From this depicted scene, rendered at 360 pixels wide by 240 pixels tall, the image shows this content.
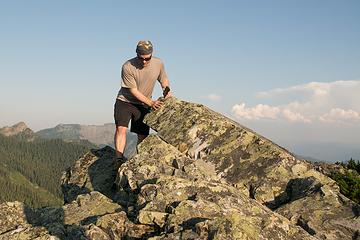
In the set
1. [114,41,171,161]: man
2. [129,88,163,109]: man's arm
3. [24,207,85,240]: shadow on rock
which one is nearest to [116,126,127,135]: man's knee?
[114,41,171,161]: man

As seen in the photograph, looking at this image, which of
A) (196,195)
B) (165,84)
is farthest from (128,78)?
(196,195)

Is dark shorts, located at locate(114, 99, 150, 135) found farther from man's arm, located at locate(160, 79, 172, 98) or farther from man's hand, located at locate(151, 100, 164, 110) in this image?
man's arm, located at locate(160, 79, 172, 98)

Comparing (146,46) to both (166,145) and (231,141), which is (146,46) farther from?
(231,141)

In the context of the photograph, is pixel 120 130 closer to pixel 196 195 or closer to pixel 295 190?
pixel 196 195

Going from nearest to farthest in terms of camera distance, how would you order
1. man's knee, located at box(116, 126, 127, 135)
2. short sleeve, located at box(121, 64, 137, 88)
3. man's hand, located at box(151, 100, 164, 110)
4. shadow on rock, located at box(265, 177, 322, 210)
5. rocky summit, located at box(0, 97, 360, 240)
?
rocky summit, located at box(0, 97, 360, 240) → shadow on rock, located at box(265, 177, 322, 210) → short sleeve, located at box(121, 64, 137, 88) → man's knee, located at box(116, 126, 127, 135) → man's hand, located at box(151, 100, 164, 110)

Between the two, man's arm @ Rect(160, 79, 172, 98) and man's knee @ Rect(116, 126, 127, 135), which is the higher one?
man's arm @ Rect(160, 79, 172, 98)

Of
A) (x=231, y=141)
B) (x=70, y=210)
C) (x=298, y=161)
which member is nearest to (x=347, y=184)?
(x=298, y=161)

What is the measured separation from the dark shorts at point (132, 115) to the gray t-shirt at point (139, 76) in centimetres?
28

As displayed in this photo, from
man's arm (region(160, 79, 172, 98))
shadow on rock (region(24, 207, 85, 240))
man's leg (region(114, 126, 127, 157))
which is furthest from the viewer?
man's arm (region(160, 79, 172, 98))

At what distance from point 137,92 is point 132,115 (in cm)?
166

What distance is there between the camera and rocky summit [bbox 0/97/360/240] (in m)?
8.21

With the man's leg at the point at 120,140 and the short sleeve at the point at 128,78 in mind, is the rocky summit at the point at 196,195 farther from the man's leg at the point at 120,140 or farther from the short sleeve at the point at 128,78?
the short sleeve at the point at 128,78

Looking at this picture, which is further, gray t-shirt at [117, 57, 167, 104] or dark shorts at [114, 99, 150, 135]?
dark shorts at [114, 99, 150, 135]

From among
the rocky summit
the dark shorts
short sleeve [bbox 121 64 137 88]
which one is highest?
short sleeve [bbox 121 64 137 88]
